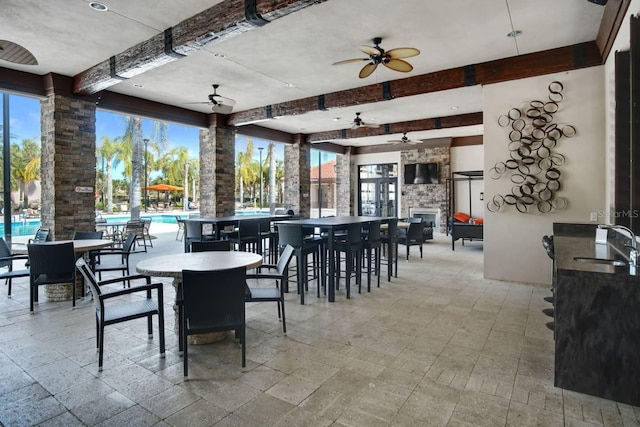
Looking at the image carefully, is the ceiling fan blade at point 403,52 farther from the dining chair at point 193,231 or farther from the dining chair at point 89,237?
the dining chair at point 89,237

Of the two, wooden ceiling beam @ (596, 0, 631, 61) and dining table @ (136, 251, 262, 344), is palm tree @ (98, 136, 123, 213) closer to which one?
dining table @ (136, 251, 262, 344)

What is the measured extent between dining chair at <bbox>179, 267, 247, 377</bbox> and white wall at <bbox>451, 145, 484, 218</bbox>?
1007cm

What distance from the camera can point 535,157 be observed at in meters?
4.88

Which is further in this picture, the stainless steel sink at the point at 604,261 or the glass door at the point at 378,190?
the glass door at the point at 378,190

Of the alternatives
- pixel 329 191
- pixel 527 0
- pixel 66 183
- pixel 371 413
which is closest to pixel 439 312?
pixel 371 413

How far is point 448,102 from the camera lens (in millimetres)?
7457

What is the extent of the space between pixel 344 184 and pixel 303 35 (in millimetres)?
9497

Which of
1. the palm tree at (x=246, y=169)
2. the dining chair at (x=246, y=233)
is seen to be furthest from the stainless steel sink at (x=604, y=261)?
the palm tree at (x=246, y=169)

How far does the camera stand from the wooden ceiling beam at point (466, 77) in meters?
4.53

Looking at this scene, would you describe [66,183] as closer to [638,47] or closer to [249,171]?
[638,47]

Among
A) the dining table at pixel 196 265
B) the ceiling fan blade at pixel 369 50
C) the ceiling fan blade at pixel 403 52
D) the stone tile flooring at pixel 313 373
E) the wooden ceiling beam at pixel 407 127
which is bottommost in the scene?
the stone tile flooring at pixel 313 373

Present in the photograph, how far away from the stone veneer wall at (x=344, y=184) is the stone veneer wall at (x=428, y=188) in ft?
6.44

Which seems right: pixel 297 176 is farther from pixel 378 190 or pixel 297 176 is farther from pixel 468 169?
pixel 468 169

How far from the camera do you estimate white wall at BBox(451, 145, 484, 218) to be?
11.2 meters
